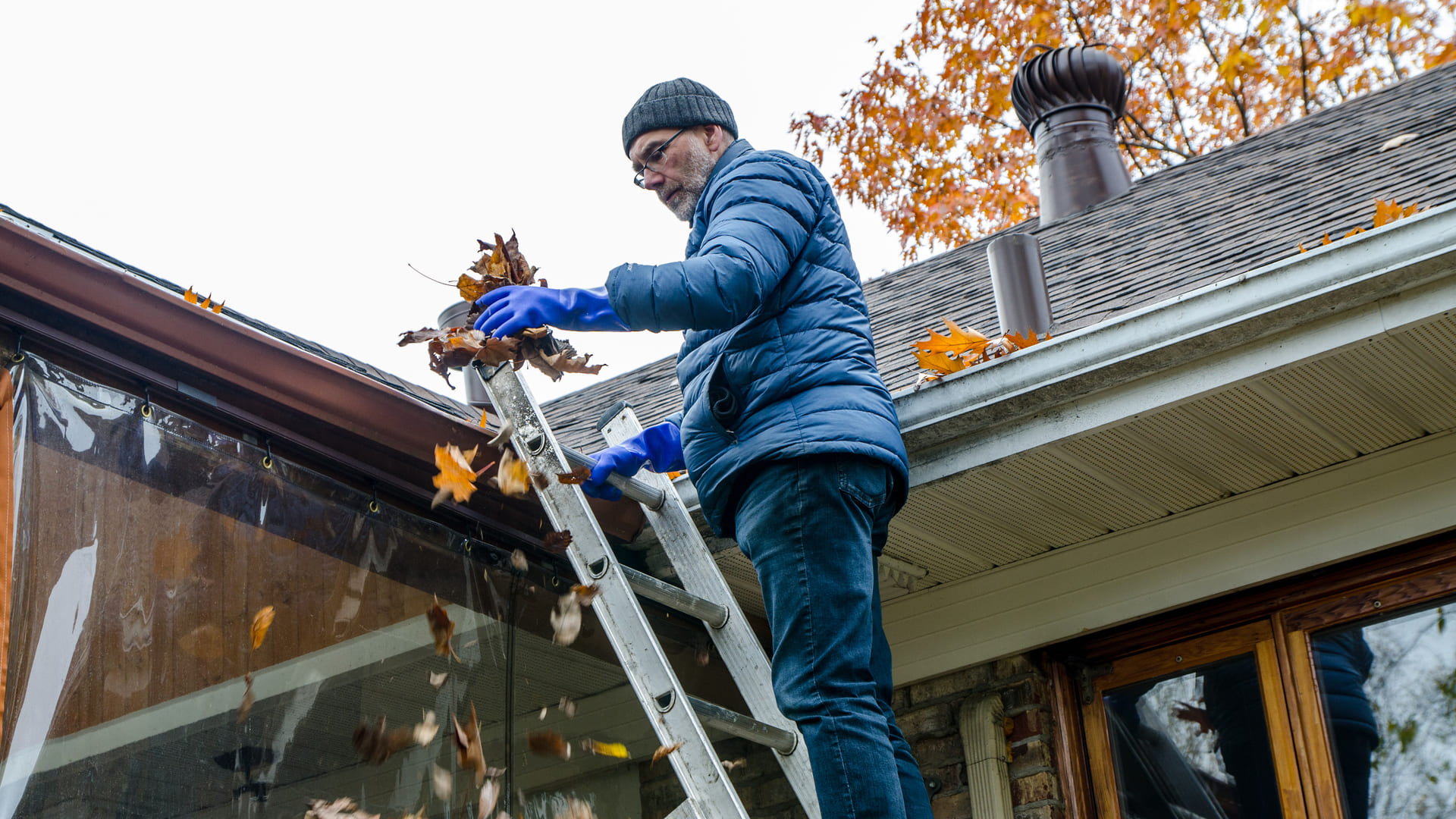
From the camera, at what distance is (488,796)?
3545mm

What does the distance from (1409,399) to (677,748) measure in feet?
6.75

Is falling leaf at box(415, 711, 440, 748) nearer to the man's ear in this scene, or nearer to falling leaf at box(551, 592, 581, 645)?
falling leaf at box(551, 592, 581, 645)

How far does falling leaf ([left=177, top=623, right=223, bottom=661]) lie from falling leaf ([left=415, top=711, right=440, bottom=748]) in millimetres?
565

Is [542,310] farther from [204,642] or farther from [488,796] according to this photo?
[488,796]

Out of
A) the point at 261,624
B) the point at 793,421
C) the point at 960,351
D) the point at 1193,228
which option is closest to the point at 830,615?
the point at 793,421

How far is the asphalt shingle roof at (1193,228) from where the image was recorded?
4434mm

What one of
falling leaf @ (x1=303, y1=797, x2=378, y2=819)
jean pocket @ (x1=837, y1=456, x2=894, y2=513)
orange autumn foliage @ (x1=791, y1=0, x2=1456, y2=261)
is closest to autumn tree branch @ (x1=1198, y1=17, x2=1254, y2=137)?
orange autumn foliage @ (x1=791, y1=0, x2=1456, y2=261)

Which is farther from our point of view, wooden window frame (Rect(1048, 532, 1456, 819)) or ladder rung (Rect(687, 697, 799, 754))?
wooden window frame (Rect(1048, 532, 1456, 819))

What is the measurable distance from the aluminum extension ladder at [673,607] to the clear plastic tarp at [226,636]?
435 millimetres

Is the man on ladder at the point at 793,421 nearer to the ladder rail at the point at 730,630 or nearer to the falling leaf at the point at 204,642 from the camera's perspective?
the ladder rail at the point at 730,630

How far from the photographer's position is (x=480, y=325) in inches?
131

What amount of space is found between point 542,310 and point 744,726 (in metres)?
1.09

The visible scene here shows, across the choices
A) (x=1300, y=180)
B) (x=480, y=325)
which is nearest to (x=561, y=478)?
(x=480, y=325)

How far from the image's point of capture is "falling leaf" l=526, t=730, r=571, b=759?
3.80 m
